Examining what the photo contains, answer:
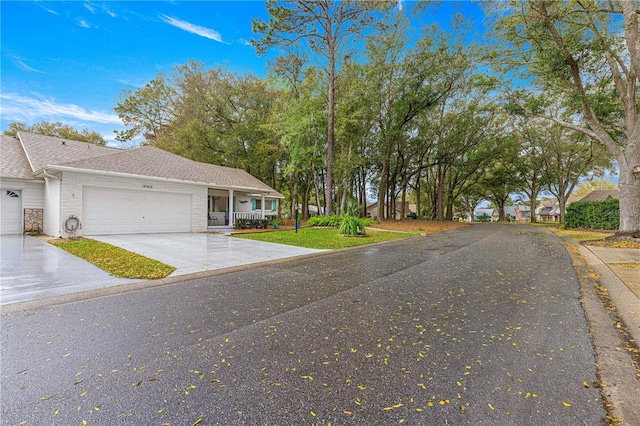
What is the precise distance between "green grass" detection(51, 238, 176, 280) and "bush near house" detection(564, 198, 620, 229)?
23287 mm

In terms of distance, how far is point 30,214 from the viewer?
1157 cm

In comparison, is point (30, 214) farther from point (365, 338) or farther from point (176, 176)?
point (365, 338)

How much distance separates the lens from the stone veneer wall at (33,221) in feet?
37.7

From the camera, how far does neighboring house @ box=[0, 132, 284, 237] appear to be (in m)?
10.3

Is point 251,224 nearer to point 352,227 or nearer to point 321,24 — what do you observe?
point 352,227

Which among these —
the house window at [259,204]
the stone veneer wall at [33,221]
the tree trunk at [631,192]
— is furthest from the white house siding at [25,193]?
the tree trunk at [631,192]

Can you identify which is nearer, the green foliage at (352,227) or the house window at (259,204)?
the green foliage at (352,227)

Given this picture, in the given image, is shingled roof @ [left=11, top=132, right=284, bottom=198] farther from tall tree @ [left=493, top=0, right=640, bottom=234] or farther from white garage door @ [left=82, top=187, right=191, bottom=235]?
tall tree @ [left=493, top=0, right=640, bottom=234]

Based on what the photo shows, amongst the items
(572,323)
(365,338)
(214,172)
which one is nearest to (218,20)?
(214,172)

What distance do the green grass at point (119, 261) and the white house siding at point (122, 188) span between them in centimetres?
218

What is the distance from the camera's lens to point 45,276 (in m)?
4.86

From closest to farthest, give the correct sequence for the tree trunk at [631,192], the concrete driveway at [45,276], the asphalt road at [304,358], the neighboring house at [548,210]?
the asphalt road at [304,358] → the concrete driveway at [45,276] → the tree trunk at [631,192] → the neighboring house at [548,210]

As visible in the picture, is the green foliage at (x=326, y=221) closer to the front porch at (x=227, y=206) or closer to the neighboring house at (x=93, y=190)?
the front porch at (x=227, y=206)

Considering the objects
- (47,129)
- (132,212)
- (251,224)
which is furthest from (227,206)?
(47,129)
